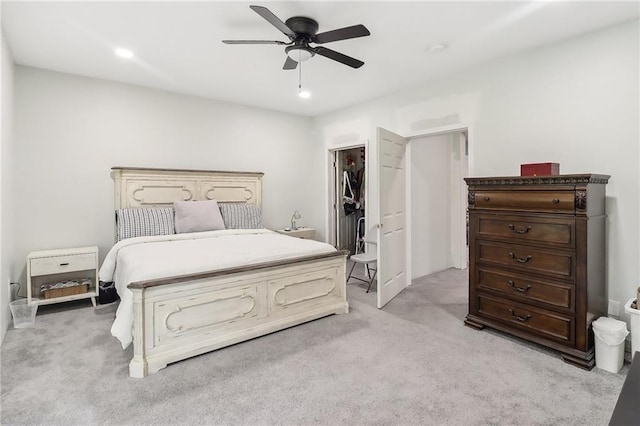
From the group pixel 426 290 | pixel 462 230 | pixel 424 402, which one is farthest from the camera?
pixel 462 230

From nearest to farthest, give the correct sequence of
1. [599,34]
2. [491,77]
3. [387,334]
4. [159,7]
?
[159,7], [599,34], [387,334], [491,77]

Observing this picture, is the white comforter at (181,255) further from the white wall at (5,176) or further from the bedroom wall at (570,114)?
the bedroom wall at (570,114)

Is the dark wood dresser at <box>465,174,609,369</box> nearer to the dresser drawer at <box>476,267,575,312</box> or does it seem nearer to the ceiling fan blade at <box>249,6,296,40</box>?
the dresser drawer at <box>476,267,575,312</box>

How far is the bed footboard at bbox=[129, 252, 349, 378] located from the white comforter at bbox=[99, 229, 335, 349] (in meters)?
0.08

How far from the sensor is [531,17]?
2.46 metres

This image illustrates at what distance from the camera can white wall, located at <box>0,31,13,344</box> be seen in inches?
105

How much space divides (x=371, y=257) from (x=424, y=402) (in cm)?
232

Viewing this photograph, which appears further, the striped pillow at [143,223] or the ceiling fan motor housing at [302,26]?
the striped pillow at [143,223]

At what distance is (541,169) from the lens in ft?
8.34

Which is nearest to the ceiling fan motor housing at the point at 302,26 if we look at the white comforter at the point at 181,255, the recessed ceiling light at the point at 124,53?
the recessed ceiling light at the point at 124,53

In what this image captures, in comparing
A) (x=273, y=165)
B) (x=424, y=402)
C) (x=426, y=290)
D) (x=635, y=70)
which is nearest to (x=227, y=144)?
(x=273, y=165)

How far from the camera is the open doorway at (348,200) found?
5.54 meters

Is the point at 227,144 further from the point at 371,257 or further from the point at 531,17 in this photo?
the point at 531,17

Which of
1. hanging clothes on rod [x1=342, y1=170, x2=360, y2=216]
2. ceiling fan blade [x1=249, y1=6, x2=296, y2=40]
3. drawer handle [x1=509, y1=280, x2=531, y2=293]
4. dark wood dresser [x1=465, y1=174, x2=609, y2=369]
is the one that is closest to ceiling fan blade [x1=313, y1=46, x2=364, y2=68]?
ceiling fan blade [x1=249, y1=6, x2=296, y2=40]
